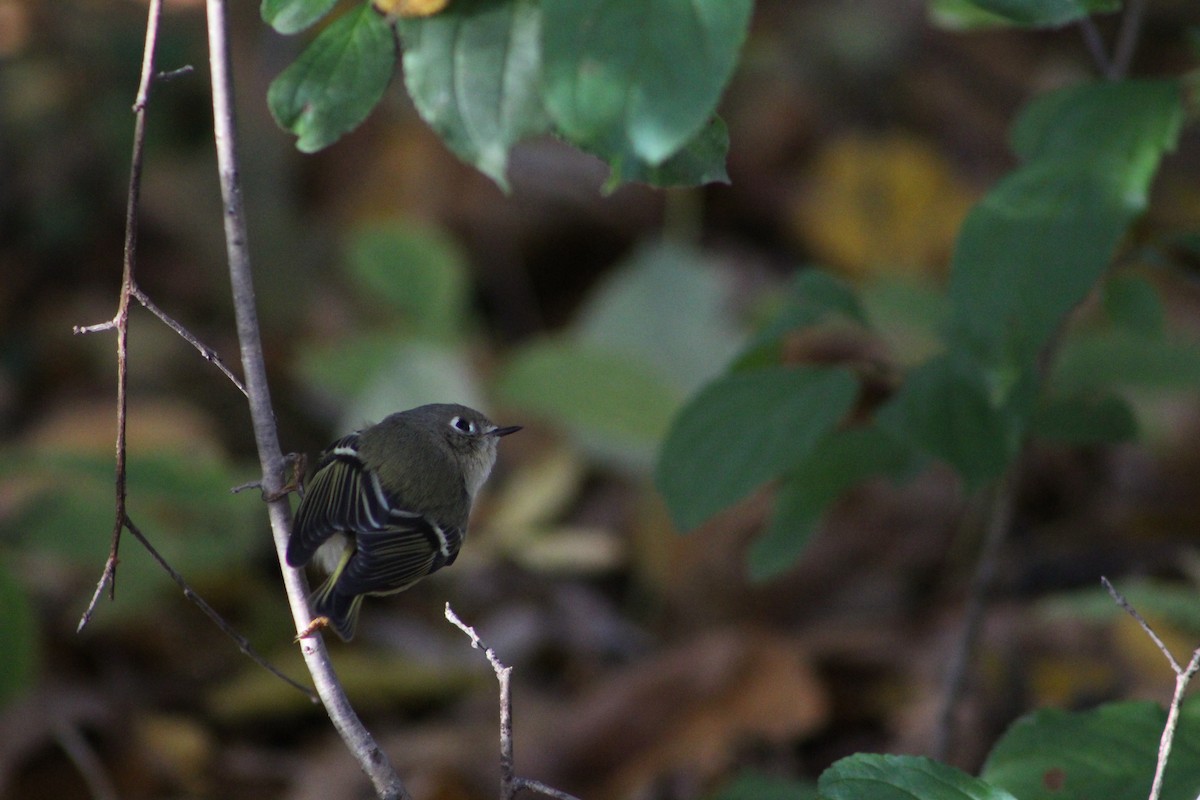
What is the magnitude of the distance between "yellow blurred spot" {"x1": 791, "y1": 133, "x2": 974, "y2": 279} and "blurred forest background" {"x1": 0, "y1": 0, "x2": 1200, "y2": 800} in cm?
2

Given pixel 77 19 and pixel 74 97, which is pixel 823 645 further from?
pixel 77 19

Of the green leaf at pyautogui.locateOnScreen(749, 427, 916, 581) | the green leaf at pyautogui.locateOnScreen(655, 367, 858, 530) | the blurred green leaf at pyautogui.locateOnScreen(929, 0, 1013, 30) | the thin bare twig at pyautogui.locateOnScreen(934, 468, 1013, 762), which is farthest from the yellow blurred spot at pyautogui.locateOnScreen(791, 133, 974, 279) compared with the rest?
the green leaf at pyautogui.locateOnScreen(655, 367, 858, 530)

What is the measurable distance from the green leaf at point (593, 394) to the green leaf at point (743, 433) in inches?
73.7

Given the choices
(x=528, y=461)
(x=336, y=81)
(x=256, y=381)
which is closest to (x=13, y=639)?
(x=256, y=381)

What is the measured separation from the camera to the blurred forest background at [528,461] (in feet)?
10.4

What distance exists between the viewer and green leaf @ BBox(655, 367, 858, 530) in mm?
1887

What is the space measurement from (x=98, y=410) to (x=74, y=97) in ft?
7.19

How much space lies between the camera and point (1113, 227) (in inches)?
69.4

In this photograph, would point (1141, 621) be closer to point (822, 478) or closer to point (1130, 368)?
point (822, 478)

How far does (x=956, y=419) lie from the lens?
1.89m

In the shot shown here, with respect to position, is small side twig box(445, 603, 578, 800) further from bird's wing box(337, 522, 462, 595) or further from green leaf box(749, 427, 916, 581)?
green leaf box(749, 427, 916, 581)

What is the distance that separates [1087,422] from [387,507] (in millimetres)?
1269

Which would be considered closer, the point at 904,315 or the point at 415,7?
the point at 415,7

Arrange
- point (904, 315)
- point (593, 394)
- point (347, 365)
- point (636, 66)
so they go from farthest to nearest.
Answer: point (904, 315)
point (347, 365)
point (593, 394)
point (636, 66)
